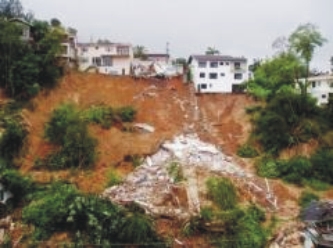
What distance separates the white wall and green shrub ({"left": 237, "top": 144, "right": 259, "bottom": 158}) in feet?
54.6

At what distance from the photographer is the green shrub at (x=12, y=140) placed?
39406 mm

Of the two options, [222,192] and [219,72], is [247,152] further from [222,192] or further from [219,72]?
[219,72]

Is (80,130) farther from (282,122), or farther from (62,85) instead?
(282,122)

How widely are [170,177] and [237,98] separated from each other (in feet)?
52.8

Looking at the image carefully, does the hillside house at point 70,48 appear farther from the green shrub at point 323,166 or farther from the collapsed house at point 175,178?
the green shrub at point 323,166

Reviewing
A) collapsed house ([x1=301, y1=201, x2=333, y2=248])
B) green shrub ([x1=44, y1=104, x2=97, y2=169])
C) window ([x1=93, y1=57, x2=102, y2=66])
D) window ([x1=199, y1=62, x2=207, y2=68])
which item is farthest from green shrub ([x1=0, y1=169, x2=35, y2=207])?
window ([x1=93, y1=57, x2=102, y2=66])

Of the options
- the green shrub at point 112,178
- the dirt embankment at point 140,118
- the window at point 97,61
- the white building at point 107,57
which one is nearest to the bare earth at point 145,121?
the dirt embankment at point 140,118

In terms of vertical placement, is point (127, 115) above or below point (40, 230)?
above

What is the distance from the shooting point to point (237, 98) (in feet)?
172

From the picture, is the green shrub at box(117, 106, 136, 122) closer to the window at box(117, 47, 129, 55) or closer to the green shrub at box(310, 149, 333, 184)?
the green shrub at box(310, 149, 333, 184)

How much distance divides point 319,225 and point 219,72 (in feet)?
99.6

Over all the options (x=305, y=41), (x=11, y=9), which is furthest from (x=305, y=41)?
(x=11, y=9)

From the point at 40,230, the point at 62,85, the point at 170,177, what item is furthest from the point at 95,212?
the point at 62,85

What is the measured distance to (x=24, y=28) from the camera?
171 feet
